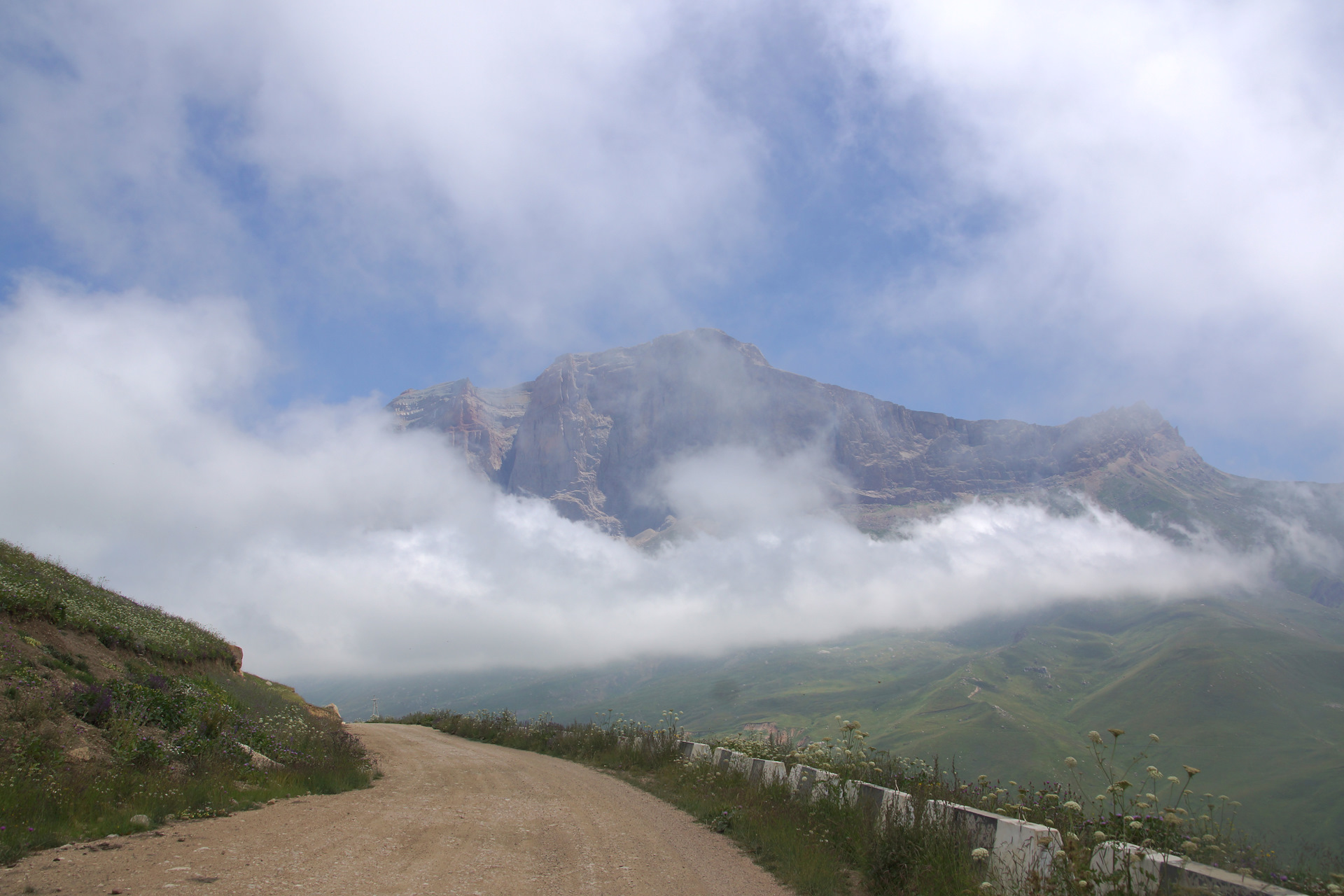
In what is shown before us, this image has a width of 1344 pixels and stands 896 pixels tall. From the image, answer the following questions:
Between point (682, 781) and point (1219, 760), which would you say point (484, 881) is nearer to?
point (682, 781)

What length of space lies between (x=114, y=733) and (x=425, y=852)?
5.27 meters

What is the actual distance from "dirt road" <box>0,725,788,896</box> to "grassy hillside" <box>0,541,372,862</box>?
0.59 m

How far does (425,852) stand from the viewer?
324 inches

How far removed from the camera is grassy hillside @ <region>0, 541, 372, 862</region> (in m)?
7.75

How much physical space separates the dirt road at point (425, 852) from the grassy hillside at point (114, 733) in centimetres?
59

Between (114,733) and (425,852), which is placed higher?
(114,733)

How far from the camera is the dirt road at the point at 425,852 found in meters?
6.46

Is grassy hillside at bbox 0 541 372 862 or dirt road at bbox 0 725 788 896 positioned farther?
grassy hillside at bbox 0 541 372 862

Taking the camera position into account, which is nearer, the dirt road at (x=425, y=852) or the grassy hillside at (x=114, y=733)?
the dirt road at (x=425, y=852)

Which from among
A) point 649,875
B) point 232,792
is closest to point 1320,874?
point 649,875

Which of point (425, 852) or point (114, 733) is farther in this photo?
point (114, 733)

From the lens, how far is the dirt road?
255 inches

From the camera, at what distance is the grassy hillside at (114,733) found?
7746 millimetres

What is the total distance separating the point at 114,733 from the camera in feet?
31.9
